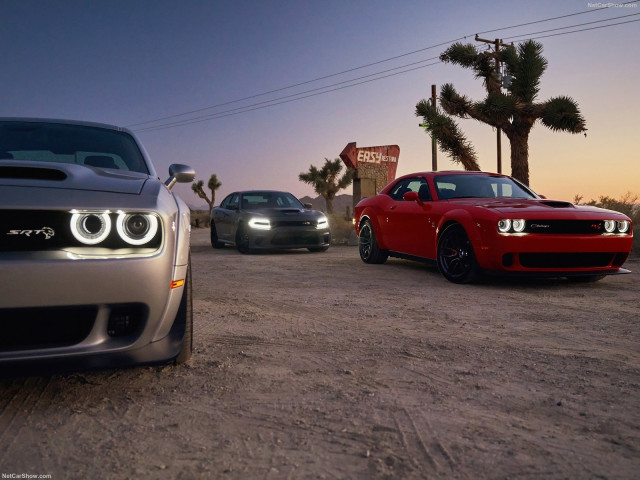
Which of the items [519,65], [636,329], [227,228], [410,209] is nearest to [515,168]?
[519,65]

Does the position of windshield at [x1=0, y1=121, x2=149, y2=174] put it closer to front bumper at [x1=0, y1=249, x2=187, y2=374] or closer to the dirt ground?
the dirt ground

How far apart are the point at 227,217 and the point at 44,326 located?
1005 cm

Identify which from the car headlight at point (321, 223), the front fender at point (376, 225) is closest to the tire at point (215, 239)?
the car headlight at point (321, 223)

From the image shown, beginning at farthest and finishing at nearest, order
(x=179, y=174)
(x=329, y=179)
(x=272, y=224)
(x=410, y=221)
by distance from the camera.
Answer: (x=329, y=179) → (x=272, y=224) → (x=410, y=221) → (x=179, y=174)

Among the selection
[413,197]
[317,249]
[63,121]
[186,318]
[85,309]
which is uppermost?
[63,121]

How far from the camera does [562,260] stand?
20.2 ft

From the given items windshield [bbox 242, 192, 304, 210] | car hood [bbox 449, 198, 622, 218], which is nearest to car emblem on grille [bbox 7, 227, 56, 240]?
car hood [bbox 449, 198, 622, 218]

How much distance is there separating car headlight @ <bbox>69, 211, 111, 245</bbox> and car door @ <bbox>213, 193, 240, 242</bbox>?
931 centimetres

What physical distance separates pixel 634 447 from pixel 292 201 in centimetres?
1068

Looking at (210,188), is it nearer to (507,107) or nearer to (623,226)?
(507,107)

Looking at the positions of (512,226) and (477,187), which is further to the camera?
(477,187)

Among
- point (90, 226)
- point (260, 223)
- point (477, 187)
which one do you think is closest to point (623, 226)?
point (477, 187)

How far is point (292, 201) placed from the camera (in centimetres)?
1248

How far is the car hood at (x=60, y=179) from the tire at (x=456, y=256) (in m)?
4.41
